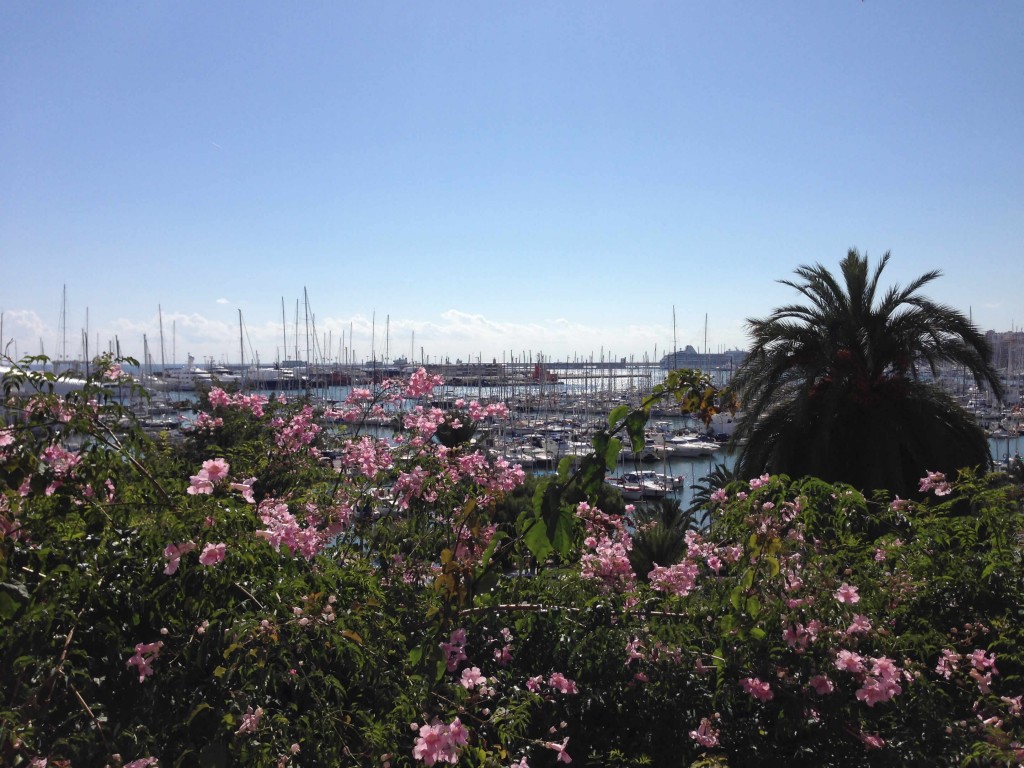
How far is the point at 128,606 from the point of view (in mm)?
2701

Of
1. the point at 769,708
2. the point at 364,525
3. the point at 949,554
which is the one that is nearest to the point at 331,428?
the point at 364,525

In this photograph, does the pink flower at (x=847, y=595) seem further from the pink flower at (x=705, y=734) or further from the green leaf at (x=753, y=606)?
the pink flower at (x=705, y=734)

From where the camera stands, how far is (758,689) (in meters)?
3.14

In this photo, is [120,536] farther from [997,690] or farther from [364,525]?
[997,690]

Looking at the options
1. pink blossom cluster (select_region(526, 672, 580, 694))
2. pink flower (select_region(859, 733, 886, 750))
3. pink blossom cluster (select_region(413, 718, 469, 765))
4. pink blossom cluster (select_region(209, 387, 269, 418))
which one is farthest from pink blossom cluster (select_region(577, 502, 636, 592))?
pink blossom cluster (select_region(209, 387, 269, 418))

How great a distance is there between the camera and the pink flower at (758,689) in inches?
123

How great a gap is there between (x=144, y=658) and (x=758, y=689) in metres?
2.24

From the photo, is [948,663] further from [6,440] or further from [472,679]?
[6,440]

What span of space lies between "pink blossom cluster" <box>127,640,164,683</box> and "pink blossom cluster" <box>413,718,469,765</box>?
34.5 inches

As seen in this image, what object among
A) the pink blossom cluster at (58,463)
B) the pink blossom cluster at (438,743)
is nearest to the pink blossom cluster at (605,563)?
the pink blossom cluster at (438,743)

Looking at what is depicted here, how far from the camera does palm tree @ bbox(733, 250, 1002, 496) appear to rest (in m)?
9.18

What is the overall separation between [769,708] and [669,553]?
A: 972 centimetres

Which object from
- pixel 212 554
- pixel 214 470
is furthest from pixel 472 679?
pixel 214 470

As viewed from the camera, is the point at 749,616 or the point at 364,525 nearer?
the point at 749,616
